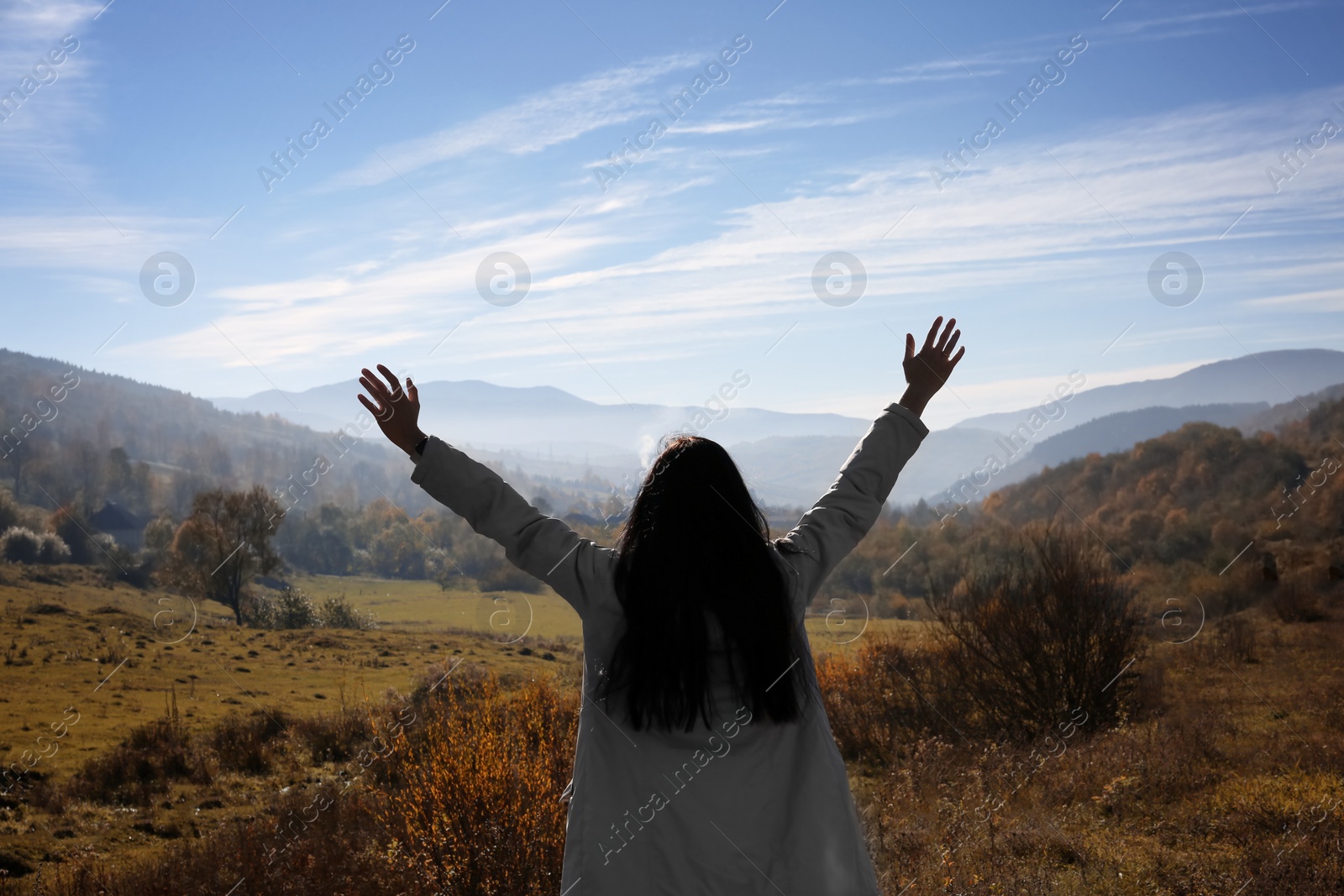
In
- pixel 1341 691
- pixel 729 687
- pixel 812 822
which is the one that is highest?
pixel 729 687

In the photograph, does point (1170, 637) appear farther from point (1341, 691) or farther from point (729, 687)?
point (729, 687)

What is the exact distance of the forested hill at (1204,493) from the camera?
146ft

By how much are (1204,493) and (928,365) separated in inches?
2532

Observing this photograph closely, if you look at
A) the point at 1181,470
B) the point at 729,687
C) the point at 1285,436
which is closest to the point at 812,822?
the point at 729,687

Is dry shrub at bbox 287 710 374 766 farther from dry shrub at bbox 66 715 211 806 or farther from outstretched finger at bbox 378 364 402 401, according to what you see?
outstretched finger at bbox 378 364 402 401

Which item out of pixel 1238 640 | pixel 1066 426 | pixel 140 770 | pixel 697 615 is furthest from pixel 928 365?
pixel 1066 426

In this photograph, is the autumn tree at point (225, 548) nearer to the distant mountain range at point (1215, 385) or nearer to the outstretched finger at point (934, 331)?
the outstretched finger at point (934, 331)

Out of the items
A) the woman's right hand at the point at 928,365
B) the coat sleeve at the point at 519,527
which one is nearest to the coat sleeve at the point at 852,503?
the woman's right hand at the point at 928,365

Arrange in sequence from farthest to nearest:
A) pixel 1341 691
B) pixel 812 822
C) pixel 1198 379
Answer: pixel 1198 379 < pixel 1341 691 < pixel 812 822

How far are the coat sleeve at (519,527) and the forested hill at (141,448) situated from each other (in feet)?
118

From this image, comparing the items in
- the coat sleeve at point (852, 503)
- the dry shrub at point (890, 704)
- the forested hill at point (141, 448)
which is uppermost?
the forested hill at point (141, 448)

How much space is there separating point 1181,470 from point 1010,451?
59372 mm

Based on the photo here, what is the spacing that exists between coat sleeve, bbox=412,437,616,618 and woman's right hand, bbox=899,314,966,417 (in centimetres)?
115

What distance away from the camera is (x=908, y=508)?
2864 inches
